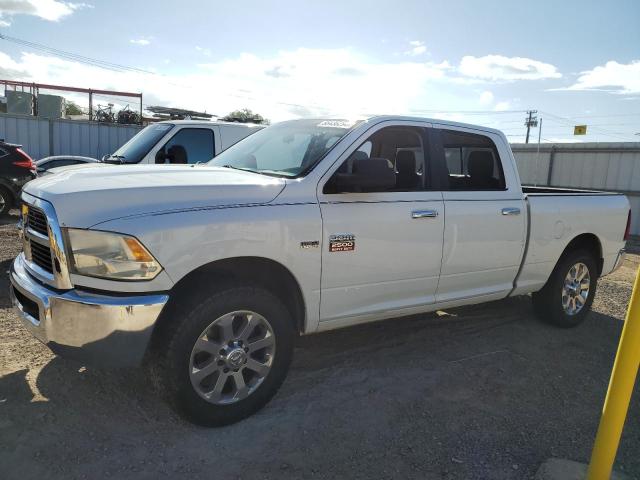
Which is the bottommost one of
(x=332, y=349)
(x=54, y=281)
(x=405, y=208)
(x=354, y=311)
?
(x=332, y=349)

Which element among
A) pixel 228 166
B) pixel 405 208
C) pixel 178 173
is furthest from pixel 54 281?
pixel 405 208

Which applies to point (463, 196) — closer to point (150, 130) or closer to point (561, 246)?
point (561, 246)

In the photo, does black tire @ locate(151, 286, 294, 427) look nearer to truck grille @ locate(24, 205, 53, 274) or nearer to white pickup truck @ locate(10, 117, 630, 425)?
white pickup truck @ locate(10, 117, 630, 425)

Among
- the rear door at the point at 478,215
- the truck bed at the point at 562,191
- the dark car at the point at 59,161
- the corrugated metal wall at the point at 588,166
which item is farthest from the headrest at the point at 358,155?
the corrugated metal wall at the point at 588,166

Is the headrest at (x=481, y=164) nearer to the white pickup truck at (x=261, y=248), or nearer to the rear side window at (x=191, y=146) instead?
the white pickup truck at (x=261, y=248)

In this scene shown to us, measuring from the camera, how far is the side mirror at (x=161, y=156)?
7652mm

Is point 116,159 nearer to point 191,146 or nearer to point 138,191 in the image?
point 191,146

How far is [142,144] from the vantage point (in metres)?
7.84

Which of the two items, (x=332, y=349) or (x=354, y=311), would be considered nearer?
(x=354, y=311)

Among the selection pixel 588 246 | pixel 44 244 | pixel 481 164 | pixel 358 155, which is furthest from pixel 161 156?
pixel 588 246

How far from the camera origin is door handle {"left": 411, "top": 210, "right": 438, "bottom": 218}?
3.85 meters

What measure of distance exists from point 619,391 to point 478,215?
2034mm

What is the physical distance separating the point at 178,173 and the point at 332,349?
6.69 feet

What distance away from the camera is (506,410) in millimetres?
3598
